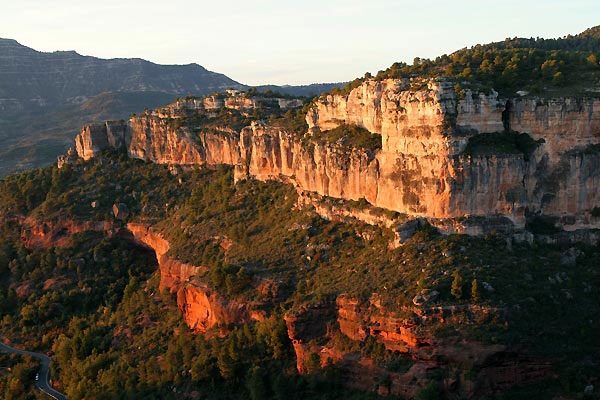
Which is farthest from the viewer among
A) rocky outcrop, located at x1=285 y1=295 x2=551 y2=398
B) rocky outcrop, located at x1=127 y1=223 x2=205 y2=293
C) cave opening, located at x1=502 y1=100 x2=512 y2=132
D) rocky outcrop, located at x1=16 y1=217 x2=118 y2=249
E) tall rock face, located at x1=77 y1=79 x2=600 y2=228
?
rocky outcrop, located at x1=16 y1=217 x2=118 y2=249

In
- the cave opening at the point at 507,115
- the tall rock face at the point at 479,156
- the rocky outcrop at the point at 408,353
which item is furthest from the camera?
the cave opening at the point at 507,115

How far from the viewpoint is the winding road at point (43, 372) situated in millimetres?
64750

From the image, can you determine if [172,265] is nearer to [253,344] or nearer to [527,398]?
[253,344]

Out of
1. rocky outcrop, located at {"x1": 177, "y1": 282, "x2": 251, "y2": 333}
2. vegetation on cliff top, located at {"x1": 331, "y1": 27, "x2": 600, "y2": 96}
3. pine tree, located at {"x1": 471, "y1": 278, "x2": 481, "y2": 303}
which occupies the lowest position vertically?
rocky outcrop, located at {"x1": 177, "y1": 282, "x2": 251, "y2": 333}

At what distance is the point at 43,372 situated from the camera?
2724 inches

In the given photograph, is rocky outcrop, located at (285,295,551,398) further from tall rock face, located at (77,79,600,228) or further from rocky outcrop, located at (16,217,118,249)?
rocky outcrop, located at (16,217,118,249)

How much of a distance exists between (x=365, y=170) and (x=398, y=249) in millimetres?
Result: 10044

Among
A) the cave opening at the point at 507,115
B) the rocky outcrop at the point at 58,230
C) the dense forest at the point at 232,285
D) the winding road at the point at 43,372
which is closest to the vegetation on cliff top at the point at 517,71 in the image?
the cave opening at the point at 507,115

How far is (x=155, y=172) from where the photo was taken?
96.0 metres

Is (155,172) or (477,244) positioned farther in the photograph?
(155,172)

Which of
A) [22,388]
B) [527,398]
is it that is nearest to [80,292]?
[22,388]

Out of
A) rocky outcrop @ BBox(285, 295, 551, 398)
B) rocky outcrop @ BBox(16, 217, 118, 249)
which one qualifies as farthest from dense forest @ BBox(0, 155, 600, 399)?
rocky outcrop @ BBox(16, 217, 118, 249)

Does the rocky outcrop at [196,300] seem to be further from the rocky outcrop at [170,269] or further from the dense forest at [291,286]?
the dense forest at [291,286]

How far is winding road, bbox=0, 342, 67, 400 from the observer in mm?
64750
